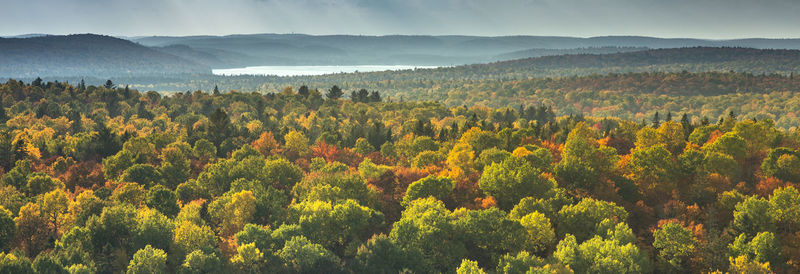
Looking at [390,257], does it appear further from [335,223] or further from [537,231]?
[537,231]

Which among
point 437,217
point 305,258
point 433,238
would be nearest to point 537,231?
point 437,217

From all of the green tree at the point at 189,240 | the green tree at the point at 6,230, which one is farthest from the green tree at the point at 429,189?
the green tree at the point at 6,230

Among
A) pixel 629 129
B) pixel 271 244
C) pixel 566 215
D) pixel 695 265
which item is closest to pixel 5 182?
pixel 271 244

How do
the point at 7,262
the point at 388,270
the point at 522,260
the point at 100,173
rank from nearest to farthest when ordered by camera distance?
the point at 7,262
the point at 522,260
the point at 388,270
the point at 100,173

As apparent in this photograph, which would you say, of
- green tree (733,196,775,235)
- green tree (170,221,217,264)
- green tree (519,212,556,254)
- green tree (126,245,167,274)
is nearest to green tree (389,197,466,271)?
green tree (519,212,556,254)

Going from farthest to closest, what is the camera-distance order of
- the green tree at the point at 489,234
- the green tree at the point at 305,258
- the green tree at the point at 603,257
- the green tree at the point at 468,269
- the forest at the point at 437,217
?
1. the green tree at the point at 489,234
2. the green tree at the point at 305,258
3. the forest at the point at 437,217
4. the green tree at the point at 603,257
5. the green tree at the point at 468,269

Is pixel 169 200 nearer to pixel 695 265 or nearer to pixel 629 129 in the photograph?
pixel 695 265

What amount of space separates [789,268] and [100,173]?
385ft

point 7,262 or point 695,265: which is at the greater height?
point 7,262

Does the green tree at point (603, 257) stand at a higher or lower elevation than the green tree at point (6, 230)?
lower

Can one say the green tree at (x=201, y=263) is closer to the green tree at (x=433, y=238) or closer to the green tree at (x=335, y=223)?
the green tree at (x=335, y=223)

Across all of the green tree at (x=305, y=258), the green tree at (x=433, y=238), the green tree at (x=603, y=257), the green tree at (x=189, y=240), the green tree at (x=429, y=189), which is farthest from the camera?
the green tree at (x=429, y=189)

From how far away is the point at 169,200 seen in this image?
90.3 meters

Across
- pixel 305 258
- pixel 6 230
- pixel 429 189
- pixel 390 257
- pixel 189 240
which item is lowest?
pixel 390 257
